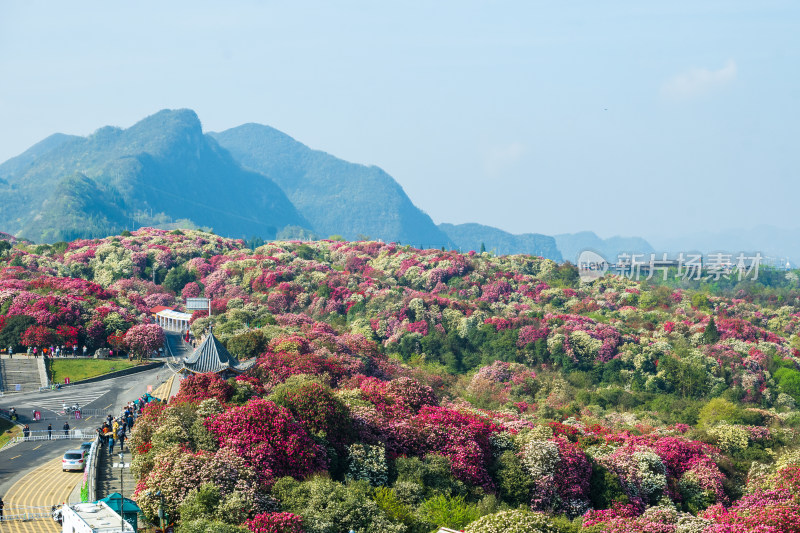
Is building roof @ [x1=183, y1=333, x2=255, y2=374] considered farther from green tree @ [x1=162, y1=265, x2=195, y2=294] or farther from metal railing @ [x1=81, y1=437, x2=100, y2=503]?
green tree @ [x1=162, y1=265, x2=195, y2=294]

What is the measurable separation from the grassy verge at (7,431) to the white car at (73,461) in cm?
767

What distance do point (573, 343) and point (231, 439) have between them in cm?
6168

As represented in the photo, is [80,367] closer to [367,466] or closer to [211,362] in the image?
[211,362]

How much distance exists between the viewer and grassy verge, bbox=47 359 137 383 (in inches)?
2581

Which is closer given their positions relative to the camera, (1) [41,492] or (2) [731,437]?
(1) [41,492]

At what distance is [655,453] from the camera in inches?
2088

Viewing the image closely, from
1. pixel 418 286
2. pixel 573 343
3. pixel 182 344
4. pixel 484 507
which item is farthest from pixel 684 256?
pixel 484 507

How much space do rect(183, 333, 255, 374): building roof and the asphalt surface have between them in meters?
6.37

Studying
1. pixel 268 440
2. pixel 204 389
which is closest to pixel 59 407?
pixel 204 389

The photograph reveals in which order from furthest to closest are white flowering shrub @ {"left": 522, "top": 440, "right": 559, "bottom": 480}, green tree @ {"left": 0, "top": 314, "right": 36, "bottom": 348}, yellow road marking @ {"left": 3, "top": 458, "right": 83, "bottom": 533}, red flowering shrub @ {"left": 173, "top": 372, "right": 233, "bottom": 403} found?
green tree @ {"left": 0, "top": 314, "right": 36, "bottom": 348}
white flowering shrub @ {"left": 522, "top": 440, "right": 559, "bottom": 480}
red flowering shrub @ {"left": 173, "top": 372, "right": 233, "bottom": 403}
yellow road marking @ {"left": 3, "top": 458, "right": 83, "bottom": 533}

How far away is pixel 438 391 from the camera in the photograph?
255ft

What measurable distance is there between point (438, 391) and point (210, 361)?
92.8 ft

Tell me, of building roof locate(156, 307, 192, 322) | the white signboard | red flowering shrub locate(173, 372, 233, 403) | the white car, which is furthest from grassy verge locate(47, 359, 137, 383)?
the white signboard

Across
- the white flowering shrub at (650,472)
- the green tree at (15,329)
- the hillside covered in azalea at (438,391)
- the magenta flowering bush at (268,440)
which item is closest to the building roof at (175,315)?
the hillside covered in azalea at (438,391)
